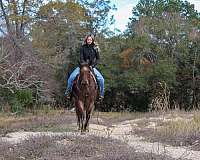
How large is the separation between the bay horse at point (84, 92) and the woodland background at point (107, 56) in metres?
16.0

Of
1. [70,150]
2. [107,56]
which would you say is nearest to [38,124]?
[70,150]

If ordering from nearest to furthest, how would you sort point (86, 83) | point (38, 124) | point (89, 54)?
point (86, 83) → point (89, 54) → point (38, 124)

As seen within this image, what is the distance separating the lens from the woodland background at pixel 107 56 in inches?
1303

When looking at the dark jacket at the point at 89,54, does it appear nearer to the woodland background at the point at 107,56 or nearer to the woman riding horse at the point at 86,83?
the woman riding horse at the point at 86,83

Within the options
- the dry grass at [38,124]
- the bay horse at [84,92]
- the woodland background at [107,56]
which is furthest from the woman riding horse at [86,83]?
the woodland background at [107,56]

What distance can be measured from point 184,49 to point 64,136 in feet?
102

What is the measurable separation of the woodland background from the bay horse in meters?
16.0

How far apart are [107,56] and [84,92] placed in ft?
90.3

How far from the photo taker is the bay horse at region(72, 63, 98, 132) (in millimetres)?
13672

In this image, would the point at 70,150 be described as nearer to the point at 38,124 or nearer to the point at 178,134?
the point at 178,134

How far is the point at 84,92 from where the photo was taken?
13836mm

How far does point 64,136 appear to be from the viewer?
11258 mm

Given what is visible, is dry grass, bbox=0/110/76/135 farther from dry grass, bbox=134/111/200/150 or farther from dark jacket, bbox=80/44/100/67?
dry grass, bbox=134/111/200/150

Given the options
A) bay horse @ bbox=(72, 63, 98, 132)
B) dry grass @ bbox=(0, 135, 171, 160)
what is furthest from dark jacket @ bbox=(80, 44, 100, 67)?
dry grass @ bbox=(0, 135, 171, 160)
